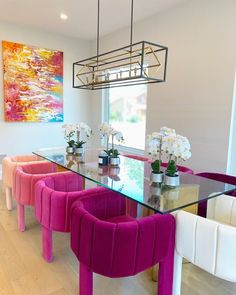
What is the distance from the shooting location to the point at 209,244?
154 centimetres

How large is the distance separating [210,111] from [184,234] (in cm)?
209

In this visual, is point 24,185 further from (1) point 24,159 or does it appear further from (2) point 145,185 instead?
(2) point 145,185

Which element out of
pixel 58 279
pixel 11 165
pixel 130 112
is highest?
pixel 130 112

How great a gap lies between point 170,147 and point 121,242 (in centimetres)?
85

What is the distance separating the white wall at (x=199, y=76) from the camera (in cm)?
310

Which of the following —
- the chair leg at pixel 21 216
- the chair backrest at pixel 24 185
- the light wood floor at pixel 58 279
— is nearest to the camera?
the light wood floor at pixel 58 279

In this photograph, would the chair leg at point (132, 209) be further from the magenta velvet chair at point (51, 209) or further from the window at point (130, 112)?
the window at point (130, 112)

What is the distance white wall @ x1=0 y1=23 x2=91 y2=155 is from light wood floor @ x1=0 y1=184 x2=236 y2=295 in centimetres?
260

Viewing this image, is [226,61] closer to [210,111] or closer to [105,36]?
[210,111]

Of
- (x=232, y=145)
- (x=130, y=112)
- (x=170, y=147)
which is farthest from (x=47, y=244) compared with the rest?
(x=130, y=112)

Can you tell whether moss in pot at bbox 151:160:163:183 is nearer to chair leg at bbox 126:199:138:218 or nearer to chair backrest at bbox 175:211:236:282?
chair backrest at bbox 175:211:236:282

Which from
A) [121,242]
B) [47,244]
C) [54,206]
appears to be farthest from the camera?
[47,244]

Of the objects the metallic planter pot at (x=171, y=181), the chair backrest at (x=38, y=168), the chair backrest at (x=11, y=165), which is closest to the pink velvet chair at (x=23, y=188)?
the chair backrest at (x=38, y=168)

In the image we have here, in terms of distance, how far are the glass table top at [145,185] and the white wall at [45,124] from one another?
2.24 m
